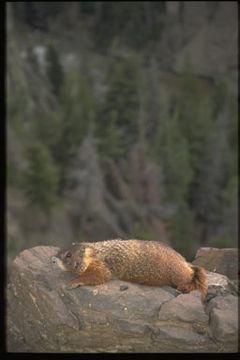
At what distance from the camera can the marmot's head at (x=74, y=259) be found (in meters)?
4.03

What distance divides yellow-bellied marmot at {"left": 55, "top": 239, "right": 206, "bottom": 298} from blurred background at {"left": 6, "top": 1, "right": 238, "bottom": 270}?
17119 millimetres

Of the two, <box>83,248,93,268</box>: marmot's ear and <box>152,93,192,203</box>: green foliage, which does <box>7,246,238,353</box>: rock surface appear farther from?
<box>152,93,192,203</box>: green foliage

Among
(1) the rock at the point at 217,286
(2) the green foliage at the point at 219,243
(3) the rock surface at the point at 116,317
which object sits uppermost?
(2) the green foliage at the point at 219,243

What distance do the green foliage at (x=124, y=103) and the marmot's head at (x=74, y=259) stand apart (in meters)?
35.7

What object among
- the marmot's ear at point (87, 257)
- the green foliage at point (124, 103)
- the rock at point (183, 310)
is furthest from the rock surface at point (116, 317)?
the green foliage at point (124, 103)

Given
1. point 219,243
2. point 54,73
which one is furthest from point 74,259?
point 54,73

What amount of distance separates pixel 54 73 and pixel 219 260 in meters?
47.0

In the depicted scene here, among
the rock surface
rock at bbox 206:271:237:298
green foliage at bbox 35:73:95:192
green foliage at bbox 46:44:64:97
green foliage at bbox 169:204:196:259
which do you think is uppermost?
green foliage at bbox 46:44:64:97

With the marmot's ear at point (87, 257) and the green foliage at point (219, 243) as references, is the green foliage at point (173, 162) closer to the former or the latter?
Answer: the green foliage at point (219, 243)

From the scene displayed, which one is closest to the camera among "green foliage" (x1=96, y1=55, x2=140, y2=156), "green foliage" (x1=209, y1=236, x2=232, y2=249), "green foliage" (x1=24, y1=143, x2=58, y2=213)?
"green foliage" (x1=209, y1=236, x2=232, y2=249)

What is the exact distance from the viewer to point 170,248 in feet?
13.9

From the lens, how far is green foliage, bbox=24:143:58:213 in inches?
1054

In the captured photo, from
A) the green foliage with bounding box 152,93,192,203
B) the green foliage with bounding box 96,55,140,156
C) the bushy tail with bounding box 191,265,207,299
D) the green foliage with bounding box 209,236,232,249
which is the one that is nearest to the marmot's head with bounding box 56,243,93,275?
the bushy tail with bounding box 191,265,207,299

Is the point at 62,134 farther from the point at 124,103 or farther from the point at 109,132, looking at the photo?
the point at 124,103
